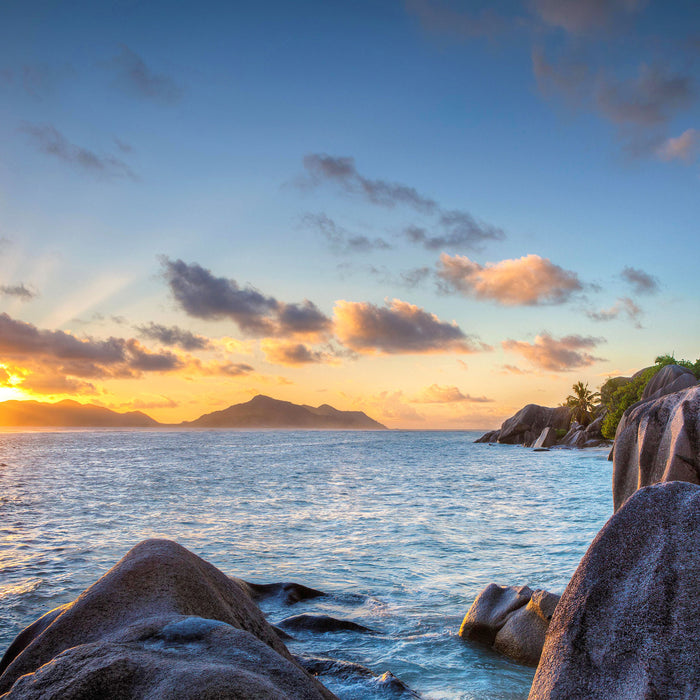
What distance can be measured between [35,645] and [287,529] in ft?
54.2

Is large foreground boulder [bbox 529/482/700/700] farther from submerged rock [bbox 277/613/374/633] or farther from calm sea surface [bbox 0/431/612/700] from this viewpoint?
submerged rock [bbox 277/613/374/633]

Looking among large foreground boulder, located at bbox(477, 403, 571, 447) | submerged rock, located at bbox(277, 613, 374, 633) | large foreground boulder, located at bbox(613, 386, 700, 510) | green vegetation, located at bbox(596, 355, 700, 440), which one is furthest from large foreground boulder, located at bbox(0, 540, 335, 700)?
large foreground boulder, located at bbox(477, 403, 571, 447)

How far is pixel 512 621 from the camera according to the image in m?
9.22

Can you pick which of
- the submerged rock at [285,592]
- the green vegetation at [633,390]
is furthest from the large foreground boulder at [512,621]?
the green vegetation at [633,390]

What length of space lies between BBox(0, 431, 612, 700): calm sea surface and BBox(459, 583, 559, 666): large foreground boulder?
0.27m

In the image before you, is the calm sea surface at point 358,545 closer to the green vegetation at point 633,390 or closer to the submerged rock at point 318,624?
the submerged rock at point 318,624

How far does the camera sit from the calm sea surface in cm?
931

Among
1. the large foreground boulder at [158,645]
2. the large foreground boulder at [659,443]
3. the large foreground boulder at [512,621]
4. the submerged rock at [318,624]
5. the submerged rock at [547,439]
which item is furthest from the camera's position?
the submerged rock at [547,439]

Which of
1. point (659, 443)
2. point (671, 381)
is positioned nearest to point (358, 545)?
point (659, 443)

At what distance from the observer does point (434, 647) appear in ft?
31.0

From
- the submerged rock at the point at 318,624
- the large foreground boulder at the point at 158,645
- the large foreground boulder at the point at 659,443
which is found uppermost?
the large foreground boulder at the point at 659,443

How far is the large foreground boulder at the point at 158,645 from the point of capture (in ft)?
10.0

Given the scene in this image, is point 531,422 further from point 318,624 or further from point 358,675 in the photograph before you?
point 358,675

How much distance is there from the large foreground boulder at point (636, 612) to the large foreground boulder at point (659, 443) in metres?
6.99
